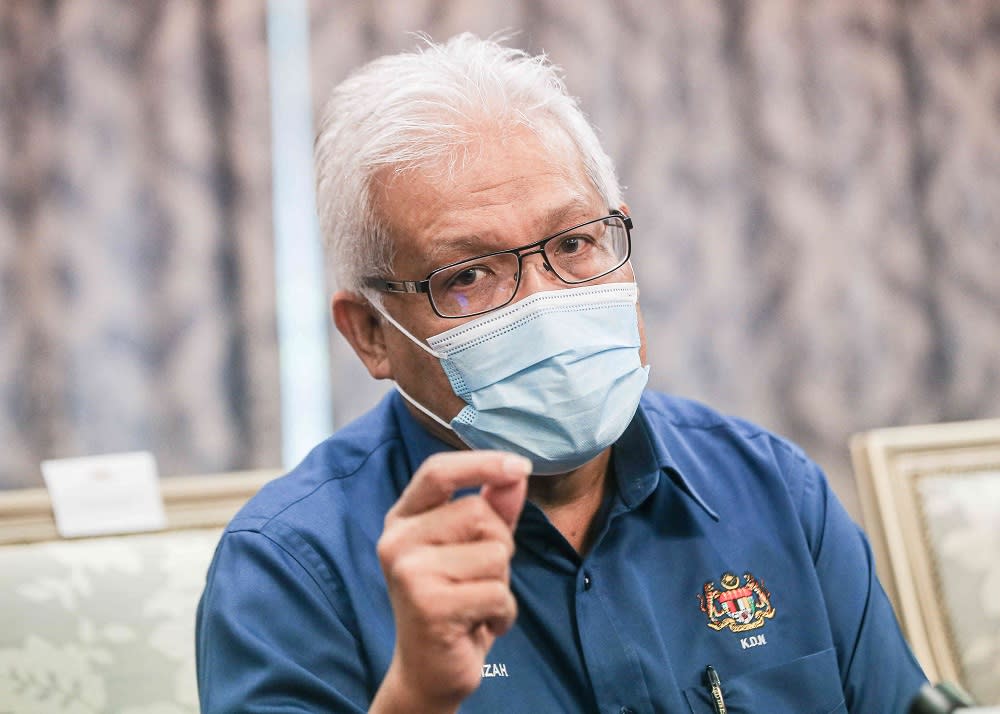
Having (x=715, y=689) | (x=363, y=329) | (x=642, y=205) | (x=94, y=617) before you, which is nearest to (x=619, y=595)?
(x=715, y=689)

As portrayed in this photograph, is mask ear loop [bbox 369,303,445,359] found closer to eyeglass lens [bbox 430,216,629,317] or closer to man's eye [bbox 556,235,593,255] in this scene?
eyeglass lens [bbox 430,216,629,317]

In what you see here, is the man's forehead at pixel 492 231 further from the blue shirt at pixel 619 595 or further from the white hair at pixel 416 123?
the blue shirt at pixel 619 595

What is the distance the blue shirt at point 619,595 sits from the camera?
1198 mm

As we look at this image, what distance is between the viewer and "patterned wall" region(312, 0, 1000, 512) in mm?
2625

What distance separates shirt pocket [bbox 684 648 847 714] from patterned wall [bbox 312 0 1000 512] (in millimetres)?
1305

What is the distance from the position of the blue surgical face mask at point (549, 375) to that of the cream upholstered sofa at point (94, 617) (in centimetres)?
56

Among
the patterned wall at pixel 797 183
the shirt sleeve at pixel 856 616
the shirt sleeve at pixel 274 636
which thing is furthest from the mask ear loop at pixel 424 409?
the patterned wall at pixel 797 183

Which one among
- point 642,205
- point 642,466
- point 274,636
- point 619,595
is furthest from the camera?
point 642,205

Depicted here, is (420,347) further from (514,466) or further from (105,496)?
(105,496)

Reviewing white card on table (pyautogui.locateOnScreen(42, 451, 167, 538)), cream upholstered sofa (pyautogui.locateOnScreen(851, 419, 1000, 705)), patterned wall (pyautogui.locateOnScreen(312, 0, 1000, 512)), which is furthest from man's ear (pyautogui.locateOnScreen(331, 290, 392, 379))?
patterned wall (pyautogui.locateOnScreen(312, 0, 1000, 512))

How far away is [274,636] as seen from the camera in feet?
3.88

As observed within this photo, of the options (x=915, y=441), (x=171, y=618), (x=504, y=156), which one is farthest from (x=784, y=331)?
(x=171, y=618)

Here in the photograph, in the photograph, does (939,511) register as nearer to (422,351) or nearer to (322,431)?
(422,351)

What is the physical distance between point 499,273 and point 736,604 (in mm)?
536
